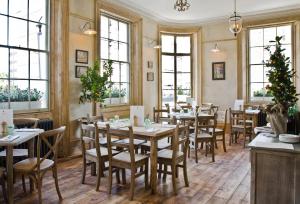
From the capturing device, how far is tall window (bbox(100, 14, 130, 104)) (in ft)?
21.0

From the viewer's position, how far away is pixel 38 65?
4875 millimetres

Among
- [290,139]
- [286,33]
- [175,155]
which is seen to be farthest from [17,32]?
[286,33]

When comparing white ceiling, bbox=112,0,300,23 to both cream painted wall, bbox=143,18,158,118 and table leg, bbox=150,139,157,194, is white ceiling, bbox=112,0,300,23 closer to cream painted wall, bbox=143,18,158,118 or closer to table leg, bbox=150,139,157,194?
cream painted wall, bbox=143,18,158,118

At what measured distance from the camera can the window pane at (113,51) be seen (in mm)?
6543

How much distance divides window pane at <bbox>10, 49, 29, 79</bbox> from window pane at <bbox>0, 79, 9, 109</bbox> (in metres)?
0.18

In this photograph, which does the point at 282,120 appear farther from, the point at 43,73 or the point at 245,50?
the point at 245,50

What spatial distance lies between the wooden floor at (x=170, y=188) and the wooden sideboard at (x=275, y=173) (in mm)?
959

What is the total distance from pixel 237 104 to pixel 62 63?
199 inches

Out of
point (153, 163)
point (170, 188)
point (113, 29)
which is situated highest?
point (113, 29)

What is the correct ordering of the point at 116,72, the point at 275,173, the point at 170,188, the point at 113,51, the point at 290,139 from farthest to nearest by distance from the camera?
the point at 116,72 → the point at 113,51 → the point at 170,188 → the point at 290,139 → the point at 275,173

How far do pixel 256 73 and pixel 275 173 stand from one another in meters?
6.19

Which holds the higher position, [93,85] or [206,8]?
[206,8]

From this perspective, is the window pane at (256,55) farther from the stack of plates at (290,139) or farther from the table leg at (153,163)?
the stack of plates at (290,139)

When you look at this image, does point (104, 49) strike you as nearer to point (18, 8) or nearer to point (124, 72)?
point (124, 72)
